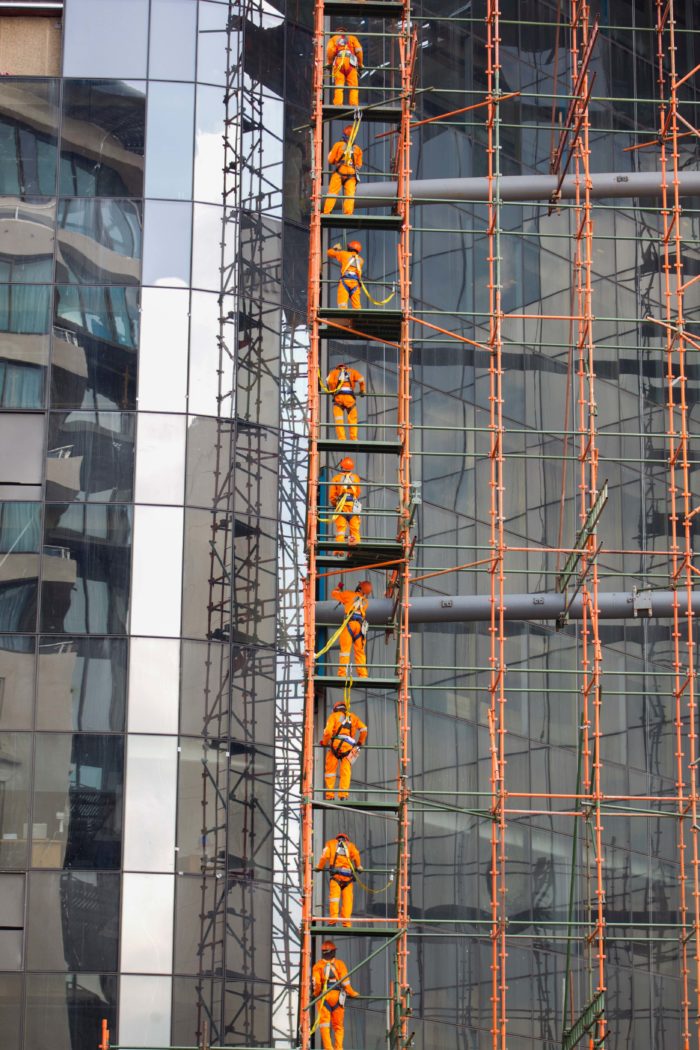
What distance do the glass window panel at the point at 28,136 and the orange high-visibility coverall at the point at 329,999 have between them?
1471 cm

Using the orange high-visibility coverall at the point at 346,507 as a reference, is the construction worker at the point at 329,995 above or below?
below

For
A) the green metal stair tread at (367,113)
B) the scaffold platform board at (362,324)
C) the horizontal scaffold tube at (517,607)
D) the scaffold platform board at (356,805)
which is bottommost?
the scaffold platform board at (356,805)

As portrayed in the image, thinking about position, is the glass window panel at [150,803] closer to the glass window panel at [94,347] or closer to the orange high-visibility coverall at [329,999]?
the orange high-visibility coverall at [329,999]

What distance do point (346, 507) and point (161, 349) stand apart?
5.36 metres

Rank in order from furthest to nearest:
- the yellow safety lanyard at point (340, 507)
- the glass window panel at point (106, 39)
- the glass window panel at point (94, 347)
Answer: the glass window panel at point (106, 39) → the glass window panel at point (94, 347) → the yellow safety lanyard at point (340, 507)

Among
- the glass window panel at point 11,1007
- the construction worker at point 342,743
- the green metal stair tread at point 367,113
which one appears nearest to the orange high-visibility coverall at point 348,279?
the green metal stair tread at point 367,113

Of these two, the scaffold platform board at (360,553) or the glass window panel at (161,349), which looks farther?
the glass window panel at (161,349)

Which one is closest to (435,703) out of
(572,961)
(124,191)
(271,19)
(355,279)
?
(572,961)

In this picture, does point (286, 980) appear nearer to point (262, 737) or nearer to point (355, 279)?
point (262, 737)

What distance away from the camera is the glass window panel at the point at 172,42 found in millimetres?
35750

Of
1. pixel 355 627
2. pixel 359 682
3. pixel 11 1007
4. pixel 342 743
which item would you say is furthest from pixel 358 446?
pixel 11 1007

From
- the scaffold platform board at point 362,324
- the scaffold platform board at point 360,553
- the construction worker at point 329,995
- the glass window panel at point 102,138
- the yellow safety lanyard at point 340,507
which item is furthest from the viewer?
the glass window panel at point 102,138

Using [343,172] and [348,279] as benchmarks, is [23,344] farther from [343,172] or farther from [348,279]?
[343,172]

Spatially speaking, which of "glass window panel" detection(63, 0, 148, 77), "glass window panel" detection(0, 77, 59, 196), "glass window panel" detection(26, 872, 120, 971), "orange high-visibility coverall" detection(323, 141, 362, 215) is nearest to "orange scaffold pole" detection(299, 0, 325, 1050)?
"orange high-visibility coverall" detection(323, 141, 362, 215)
